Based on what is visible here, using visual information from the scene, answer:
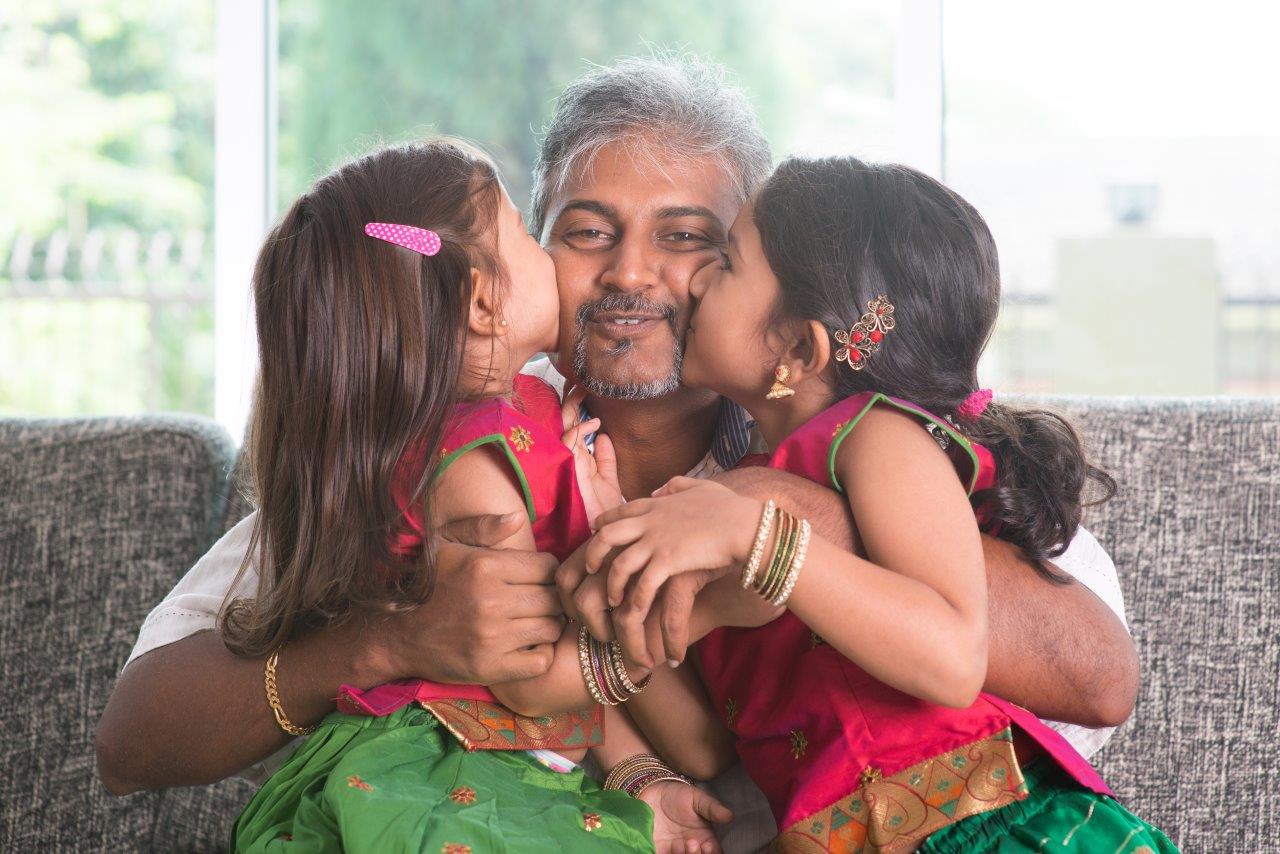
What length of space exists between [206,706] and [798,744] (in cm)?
77

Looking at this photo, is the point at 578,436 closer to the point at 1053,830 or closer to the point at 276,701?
the point at 276,701

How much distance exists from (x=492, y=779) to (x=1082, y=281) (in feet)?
10.4

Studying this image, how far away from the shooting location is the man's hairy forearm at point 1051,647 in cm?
143

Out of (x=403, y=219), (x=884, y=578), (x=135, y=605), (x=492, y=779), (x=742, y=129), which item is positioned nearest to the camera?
(x=884, y=578)

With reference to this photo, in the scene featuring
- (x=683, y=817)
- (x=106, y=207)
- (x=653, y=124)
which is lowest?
(x=683, y=817)

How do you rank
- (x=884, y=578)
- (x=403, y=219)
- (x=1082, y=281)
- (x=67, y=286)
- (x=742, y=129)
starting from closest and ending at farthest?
(x=884, y=578) → (x=403, y=219) → (x=742, y=129) → (x=1082, y=281) → (x=67, y=286)

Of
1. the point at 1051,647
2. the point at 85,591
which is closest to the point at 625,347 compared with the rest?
the point at 1051,647

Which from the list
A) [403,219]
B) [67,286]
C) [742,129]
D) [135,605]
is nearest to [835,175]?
[742,129]

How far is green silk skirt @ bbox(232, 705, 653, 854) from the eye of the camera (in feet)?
3.92

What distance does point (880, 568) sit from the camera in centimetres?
120

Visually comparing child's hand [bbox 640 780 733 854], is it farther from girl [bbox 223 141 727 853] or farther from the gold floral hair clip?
the gold floral hair clip

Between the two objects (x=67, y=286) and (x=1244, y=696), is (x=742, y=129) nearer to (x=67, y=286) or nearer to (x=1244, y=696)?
(x=1244, y=696)

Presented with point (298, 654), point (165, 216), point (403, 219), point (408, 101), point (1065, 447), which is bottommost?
point (298, 654)

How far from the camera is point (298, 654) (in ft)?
4.89
